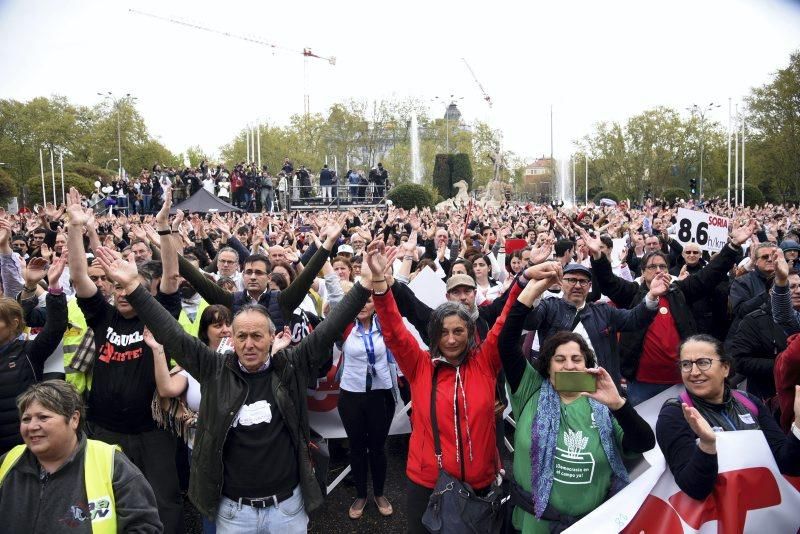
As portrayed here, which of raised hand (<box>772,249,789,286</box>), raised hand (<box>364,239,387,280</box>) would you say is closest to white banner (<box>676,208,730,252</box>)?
raised hand (<box>772,249,789,286</box>)

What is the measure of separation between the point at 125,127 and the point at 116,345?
67.7m

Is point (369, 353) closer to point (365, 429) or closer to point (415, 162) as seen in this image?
point (365, 429)

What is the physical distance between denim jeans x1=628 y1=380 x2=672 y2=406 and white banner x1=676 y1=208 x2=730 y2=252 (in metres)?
3.39

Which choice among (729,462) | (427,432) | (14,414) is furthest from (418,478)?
(14,414)

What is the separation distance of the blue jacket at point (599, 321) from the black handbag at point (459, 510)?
157 cm

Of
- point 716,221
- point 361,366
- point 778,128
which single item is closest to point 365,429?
point 361,366

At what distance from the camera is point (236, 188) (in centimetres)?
2581

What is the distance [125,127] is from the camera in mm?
65188

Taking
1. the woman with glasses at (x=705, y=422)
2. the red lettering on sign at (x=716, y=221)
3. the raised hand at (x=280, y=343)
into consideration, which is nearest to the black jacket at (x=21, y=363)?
the raised hand at (x=280, y=343)

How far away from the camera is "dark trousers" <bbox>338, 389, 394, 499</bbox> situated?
502cm

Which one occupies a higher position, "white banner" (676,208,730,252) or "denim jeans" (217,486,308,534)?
"white banner" (676,208,730,252)

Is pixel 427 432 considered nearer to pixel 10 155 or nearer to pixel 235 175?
pixel 235 175

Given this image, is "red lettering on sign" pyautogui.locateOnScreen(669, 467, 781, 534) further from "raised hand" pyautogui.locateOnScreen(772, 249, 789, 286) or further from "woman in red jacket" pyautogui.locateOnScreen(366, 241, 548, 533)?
"raised hand" pyautogui.locateOnScreen(772, 249, 789, 286)

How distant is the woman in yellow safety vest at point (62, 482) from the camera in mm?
2732
